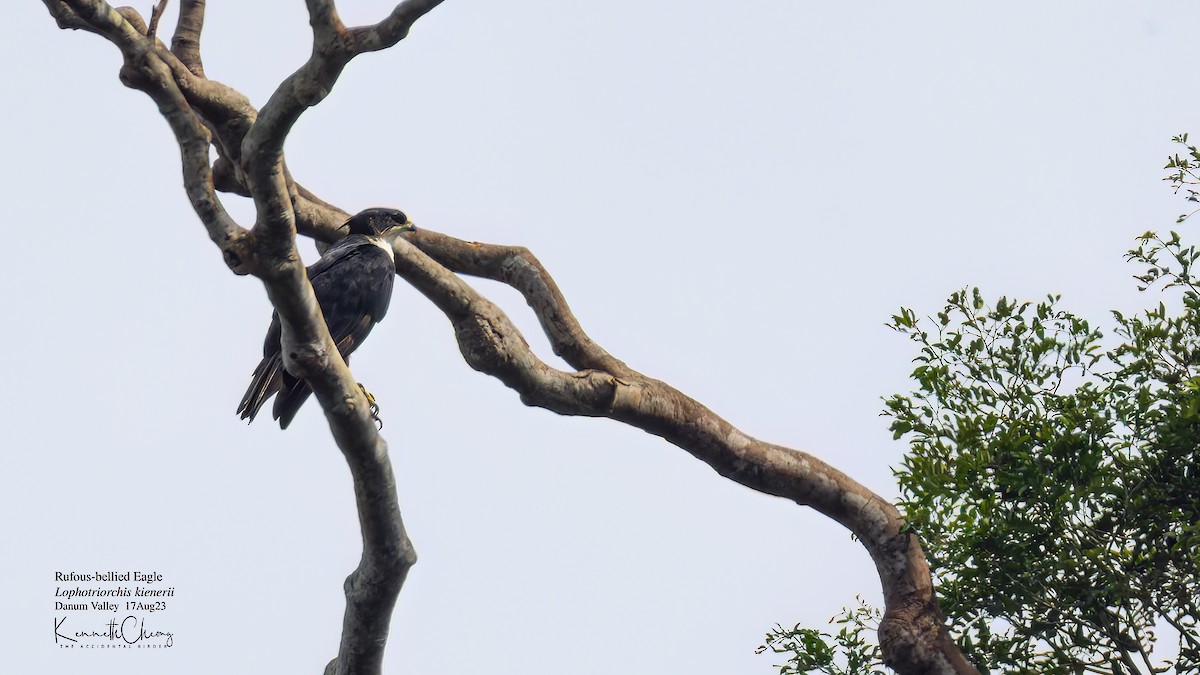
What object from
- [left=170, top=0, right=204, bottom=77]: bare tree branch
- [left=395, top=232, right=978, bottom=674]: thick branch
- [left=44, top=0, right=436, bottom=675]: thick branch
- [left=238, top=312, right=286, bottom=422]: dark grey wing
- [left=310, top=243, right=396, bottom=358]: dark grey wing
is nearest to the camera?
[left=44, top=0, right=436, bottom=675]: thick branch

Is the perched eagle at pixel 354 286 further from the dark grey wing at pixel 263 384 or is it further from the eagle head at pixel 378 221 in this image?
the dark grey wing at pixel 263 384

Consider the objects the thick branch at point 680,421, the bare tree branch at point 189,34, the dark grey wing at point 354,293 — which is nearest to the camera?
the thick branch at point 680,421

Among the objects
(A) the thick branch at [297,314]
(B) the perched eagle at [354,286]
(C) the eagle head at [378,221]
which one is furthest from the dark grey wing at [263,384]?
(C) the eagle head at [378,221]

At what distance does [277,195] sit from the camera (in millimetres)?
5027

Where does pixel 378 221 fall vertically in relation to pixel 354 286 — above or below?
above

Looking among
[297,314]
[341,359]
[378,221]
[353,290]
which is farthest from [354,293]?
[297,314]

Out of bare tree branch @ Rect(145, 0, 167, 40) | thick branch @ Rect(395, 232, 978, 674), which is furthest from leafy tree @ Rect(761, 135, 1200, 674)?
bare tree branch @ Rect(145, 0, 167, 40)

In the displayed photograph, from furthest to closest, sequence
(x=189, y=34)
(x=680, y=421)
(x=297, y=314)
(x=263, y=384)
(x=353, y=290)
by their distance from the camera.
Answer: (x=189, y=34) → (x=680, y=421) → (x=353, y=290) → (x=263, y=384) → (x=297, y=314)

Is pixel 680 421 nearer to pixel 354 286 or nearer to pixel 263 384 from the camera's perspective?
pixel 354 286

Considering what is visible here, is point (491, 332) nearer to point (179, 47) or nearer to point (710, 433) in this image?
point (710, 433)

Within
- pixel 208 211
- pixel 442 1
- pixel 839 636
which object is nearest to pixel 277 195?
pixel 208 211

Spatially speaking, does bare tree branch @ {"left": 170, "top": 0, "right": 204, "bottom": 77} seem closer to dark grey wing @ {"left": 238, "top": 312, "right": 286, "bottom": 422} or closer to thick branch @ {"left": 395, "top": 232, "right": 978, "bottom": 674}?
thick branch @ {"left": 395, "top": 232, "right": 978, "bottom": 674}

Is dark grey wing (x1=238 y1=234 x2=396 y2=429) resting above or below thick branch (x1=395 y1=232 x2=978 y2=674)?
above

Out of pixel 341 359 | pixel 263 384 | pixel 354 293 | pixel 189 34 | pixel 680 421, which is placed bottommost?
pixel 341 359
